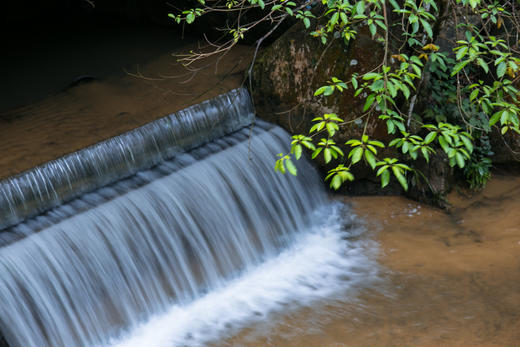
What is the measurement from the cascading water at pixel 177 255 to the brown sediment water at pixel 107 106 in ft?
1.64

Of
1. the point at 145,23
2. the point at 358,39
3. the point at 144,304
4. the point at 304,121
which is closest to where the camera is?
the point at 144,304

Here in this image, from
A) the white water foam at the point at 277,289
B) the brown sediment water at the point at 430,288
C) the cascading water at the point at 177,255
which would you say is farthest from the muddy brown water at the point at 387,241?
the cascading water at the point at 177,255

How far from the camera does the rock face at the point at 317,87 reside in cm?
534

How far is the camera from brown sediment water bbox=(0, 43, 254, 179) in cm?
474

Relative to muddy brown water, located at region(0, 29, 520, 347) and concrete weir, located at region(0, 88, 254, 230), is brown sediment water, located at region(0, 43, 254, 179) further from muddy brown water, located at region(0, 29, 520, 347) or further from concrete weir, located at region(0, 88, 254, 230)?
concrete weir, located at region(0, 88, 254, 230)

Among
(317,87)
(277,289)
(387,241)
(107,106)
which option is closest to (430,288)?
(387,241)

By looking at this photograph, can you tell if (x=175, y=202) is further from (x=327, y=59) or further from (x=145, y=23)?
(x=145, y=23)

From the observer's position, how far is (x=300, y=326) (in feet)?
13.4

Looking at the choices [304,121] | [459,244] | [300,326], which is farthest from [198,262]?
[459,244]

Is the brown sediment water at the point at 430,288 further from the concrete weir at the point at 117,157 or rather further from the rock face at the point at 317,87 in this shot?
the concrete weir at the point at 117,157

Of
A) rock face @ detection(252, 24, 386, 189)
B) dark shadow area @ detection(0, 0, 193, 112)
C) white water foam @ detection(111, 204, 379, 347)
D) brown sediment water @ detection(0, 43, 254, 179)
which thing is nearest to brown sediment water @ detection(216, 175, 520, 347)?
white water foam @ detection(111, 204, 379, 347)

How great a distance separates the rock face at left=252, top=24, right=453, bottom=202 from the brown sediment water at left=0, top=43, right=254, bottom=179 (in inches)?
16.0

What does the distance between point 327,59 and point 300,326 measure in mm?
2555

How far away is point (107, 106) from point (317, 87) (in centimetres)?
201
